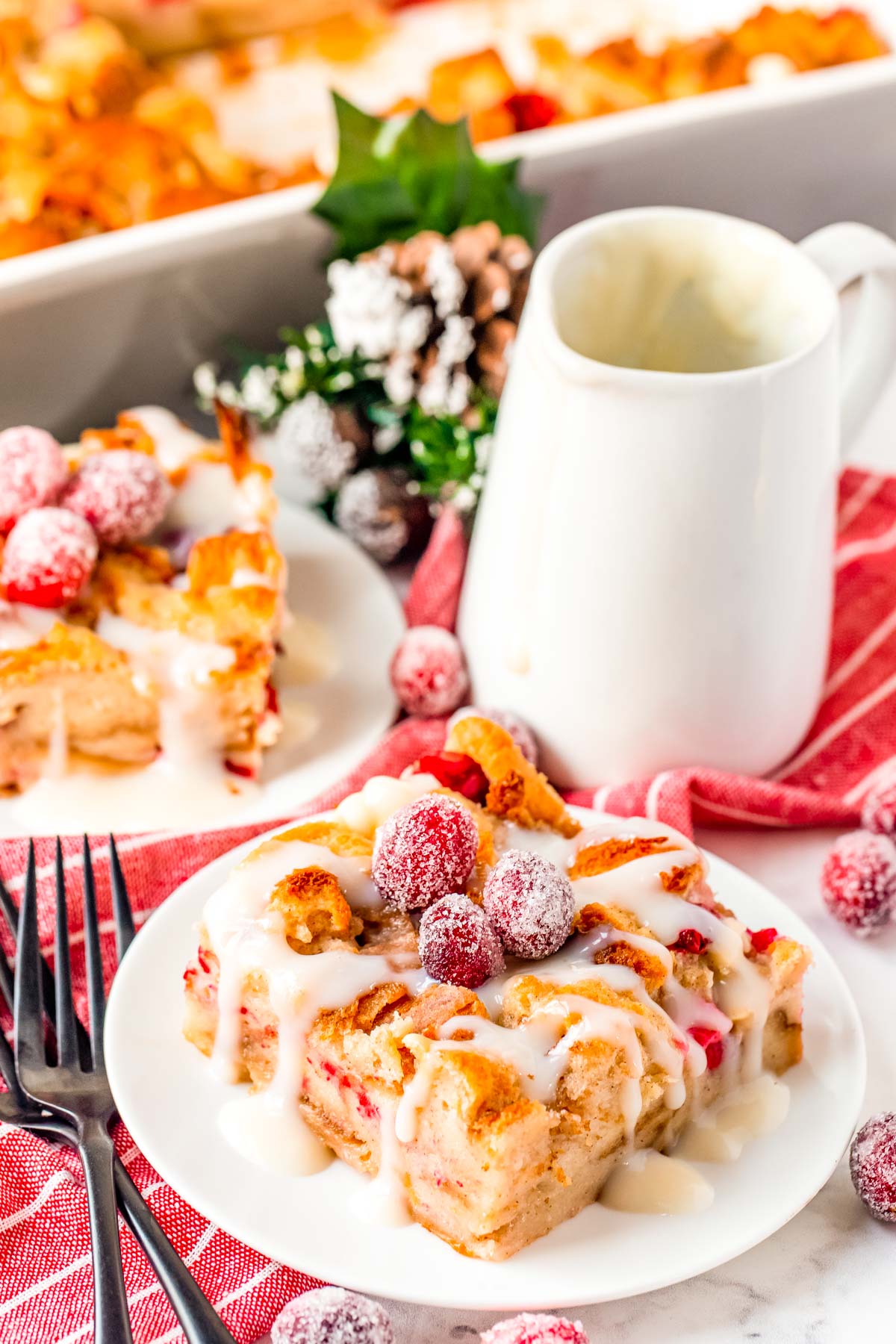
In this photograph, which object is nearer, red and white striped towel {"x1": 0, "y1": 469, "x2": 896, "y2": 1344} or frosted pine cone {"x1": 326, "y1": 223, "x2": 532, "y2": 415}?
red and white striped towel {"x1": 0, "y1": 469, "x2": 896, "y2": 1344}

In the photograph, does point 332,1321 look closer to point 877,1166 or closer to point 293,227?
point 877,1166

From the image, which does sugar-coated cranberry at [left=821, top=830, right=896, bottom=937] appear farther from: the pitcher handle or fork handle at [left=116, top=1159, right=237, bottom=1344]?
fork handle at [left=116, top=1159, right=237, bottom=1344]

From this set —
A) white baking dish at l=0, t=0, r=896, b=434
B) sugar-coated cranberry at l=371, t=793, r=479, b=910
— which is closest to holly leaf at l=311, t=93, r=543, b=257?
white baking dish at l=0, t=0, r=896, b=434

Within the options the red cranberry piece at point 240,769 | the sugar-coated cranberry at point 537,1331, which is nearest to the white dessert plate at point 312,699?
the red cranberry piece at point 240,769

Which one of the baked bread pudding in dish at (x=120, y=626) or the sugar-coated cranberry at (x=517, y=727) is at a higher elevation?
the baked bread pudding in dish at (x=120, y=626)

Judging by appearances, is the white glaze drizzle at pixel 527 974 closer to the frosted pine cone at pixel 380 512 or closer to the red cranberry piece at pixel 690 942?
the red cranberry piece at pixel 690 942

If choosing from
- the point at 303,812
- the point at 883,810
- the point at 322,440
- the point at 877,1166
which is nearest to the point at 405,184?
the point at 322,440
